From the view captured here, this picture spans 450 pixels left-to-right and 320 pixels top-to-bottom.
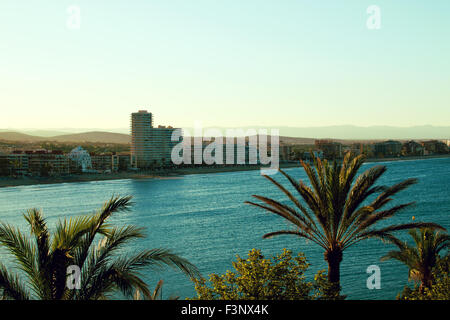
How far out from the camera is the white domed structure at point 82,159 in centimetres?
11825

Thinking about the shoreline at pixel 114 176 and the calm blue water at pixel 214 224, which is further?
the shoreline at pixel 114 176

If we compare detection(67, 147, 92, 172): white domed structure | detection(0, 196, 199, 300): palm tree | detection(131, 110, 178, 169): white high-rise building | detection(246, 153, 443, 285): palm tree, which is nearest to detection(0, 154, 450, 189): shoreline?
detection(67, 147, 92, 172): white domed structure

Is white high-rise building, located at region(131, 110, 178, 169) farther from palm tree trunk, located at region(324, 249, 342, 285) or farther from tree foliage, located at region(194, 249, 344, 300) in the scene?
tree foliage, located at region(194, 249, 344, 300)

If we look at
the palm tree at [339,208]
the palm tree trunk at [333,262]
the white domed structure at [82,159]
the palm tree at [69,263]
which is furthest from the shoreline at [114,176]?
the palm tree at [69,263]

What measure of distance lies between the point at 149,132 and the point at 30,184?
67.9m

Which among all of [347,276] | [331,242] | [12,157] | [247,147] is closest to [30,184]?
[12,157]

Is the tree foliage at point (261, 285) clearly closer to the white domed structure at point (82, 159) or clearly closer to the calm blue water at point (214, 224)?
the calm blue water at point (214, 224)

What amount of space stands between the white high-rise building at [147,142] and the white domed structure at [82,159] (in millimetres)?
27015

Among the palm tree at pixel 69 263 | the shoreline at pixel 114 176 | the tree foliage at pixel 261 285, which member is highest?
the palm tree at pixel 69 263

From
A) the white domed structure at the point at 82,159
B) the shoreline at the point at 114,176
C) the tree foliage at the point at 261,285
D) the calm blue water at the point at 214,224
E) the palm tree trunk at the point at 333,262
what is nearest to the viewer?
the tree foliage at the point at 261,285

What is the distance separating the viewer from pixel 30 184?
298 feet

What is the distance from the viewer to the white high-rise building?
152m

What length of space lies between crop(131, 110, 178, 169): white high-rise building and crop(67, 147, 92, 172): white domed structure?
2701 cm
